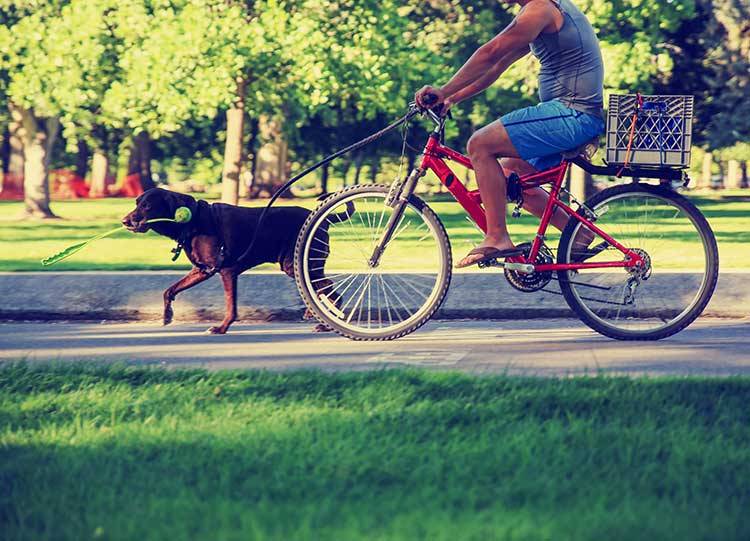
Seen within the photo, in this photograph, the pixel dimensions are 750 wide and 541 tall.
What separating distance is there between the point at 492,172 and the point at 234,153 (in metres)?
19.0

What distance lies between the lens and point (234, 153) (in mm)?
25203

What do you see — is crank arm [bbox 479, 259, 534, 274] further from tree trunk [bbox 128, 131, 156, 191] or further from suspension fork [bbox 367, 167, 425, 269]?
tree trunk [bbox 128, 131, 156, 191]

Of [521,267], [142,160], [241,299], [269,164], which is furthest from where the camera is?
[142,160]

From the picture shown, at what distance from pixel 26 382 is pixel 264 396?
1163mm

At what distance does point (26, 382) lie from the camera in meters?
5.56

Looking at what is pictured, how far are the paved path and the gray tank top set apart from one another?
1.28m

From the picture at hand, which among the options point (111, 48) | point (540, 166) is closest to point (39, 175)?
point (111, 48)

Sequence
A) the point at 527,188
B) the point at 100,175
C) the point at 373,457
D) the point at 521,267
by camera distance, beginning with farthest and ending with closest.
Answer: the point at 100,175 → the point at 527,188 → the point at 521,267 → the point at 373,457

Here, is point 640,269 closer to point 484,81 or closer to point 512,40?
point 484,81

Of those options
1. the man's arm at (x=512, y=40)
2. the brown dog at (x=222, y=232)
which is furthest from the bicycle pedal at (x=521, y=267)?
the brown dog at (x=222, y=232)

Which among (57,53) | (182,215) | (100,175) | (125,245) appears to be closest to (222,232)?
(182,215)

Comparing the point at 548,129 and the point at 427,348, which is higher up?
the point at 548,129

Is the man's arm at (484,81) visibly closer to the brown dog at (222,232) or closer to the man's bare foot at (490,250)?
the man's bare foot at (490,250)

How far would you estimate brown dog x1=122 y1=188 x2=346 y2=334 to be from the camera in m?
7.47
